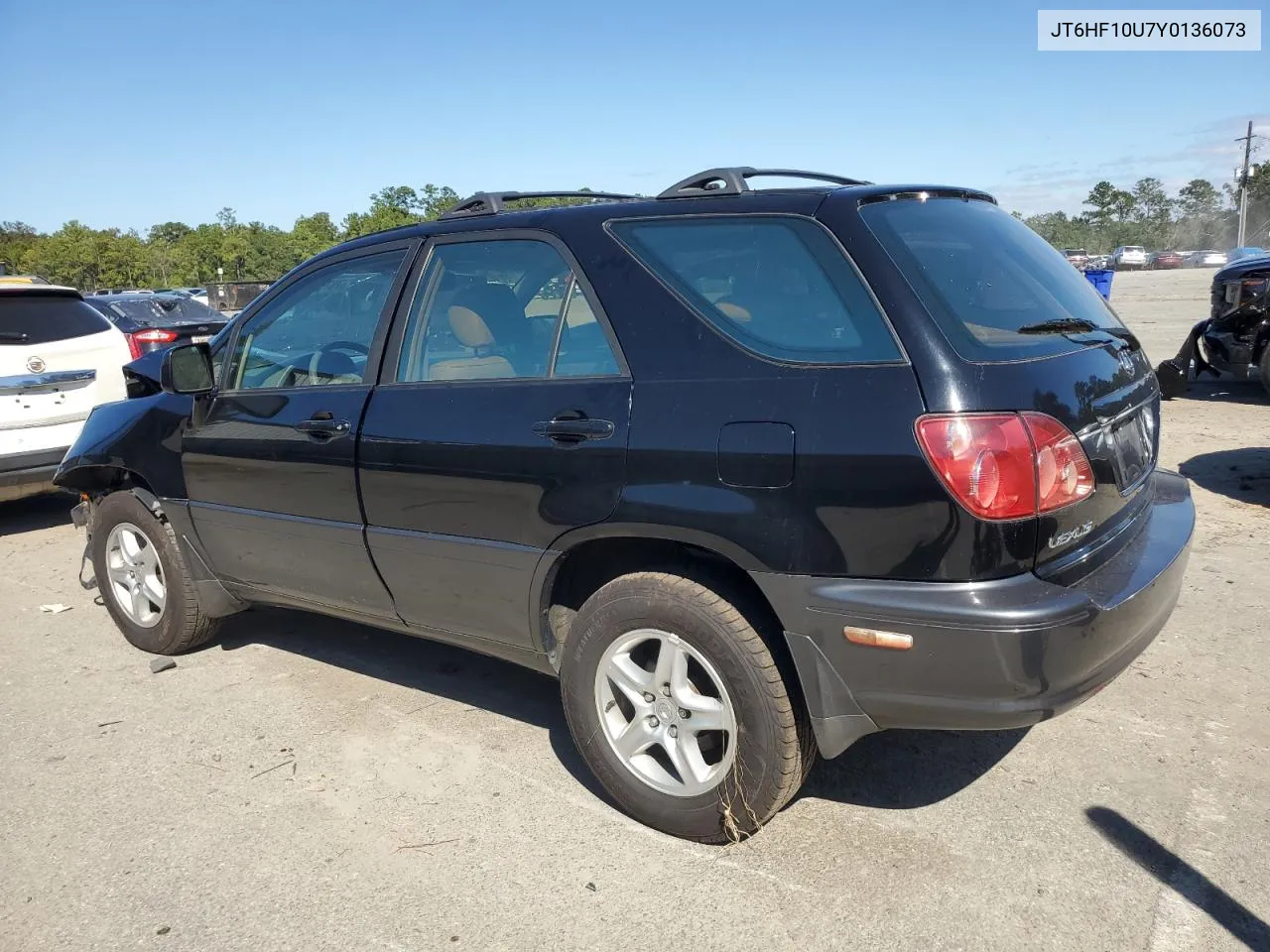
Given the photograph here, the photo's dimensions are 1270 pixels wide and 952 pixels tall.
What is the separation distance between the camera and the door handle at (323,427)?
3.62 m

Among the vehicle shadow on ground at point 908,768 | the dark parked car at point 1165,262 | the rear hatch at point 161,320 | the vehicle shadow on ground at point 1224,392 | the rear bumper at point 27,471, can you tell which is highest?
the rear hatch at point 161,320

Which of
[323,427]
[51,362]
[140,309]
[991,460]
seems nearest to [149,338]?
[51,362]

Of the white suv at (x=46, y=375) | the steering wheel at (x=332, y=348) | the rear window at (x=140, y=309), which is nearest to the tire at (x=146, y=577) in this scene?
the steering wheel at (x=332, y=348)

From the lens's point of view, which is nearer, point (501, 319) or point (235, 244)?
point (501, 319)

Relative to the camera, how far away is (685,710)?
291 centimetres

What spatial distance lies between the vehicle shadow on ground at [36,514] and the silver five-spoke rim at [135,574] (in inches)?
125

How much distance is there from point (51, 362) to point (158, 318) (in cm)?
755

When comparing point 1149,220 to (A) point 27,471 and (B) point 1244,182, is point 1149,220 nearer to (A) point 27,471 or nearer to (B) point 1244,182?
(B) point 1244,182

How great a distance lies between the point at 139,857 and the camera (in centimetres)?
304

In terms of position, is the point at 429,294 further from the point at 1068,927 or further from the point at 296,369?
the point at 1068,927

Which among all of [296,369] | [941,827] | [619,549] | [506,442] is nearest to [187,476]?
[296,369]

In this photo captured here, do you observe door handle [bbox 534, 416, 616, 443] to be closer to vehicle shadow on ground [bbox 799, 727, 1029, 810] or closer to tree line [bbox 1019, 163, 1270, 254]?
vehicle shadow on ground [bbox 799, 727, 1029, 810]

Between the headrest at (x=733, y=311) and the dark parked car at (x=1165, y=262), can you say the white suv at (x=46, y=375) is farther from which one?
the dark parked car at (x=1165, y=262)

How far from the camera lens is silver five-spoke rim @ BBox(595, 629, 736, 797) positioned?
2.87 metres
